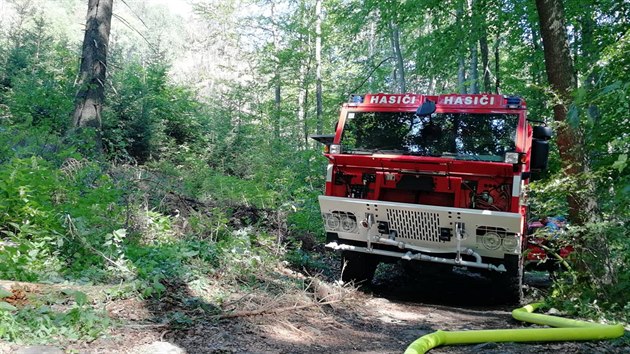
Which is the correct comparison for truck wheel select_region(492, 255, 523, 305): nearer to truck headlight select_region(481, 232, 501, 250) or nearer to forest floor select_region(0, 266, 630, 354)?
truck headlight select_region(481, 232, 501, 250)

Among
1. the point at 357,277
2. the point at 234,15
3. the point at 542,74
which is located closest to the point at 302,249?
the point at 357,277

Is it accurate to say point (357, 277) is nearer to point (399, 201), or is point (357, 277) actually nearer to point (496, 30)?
point (399, 201)

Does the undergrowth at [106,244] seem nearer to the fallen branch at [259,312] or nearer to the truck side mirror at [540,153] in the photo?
the fallen branch at [259,312]

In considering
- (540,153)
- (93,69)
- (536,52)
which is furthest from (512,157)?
(536,52)

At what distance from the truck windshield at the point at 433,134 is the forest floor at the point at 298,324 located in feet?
7.04

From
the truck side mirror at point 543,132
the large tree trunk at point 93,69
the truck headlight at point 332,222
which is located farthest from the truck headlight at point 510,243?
the large tree trunk at point 93,69

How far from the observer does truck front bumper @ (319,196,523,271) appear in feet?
20.2

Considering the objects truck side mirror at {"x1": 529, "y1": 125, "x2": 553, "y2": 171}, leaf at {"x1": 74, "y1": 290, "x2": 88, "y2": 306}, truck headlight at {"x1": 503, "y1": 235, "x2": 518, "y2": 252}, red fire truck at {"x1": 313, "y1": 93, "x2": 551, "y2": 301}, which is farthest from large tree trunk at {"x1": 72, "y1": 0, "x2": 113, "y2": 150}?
truck side mirror at {"x1": 529, "y1": 125, "x2": 553, "y2": 171}

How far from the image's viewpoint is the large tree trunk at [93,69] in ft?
33.1

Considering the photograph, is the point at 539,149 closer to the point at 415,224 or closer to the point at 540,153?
the point at 540,153

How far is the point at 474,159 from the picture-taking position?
21.7 ft

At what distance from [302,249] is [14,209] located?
493cm

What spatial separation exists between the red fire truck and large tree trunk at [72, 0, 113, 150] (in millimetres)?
5422

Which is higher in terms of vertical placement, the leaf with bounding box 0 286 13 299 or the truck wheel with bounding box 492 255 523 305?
the leaf with bounding box 0 286 13 299
